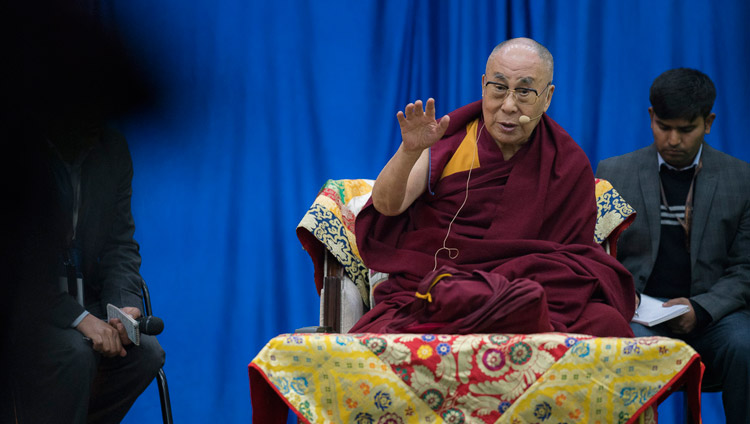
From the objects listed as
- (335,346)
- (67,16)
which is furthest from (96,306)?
(67,16)

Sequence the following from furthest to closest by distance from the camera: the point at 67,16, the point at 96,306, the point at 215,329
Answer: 1. the point at 215,329
2. the point at 96,306
3. the point at 67,16

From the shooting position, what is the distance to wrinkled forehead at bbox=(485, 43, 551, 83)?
6.89 ft

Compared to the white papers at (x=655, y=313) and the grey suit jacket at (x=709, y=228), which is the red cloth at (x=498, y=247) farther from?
the grey suit jacket at (x=709, y=228)

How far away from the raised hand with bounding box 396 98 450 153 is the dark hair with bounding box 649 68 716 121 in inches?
38.1

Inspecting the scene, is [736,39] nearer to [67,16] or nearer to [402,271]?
[402,271]

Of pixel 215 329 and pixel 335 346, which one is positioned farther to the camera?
pixel 215 329

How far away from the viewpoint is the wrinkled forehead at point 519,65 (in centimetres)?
210

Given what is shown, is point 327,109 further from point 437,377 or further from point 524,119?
point 437,377

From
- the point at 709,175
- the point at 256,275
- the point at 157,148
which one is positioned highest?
the point at 157,148

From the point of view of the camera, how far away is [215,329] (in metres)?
2.88

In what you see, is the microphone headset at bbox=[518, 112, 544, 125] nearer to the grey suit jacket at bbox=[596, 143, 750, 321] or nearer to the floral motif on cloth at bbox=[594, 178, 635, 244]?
the floral motif on cloth at bbox=[594, 178, 635, 244]

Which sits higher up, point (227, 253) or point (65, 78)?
point (65, 78)

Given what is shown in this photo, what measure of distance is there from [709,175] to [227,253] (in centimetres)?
183

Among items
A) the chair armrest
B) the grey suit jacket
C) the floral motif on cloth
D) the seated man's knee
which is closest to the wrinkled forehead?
the floral motif on cloth
